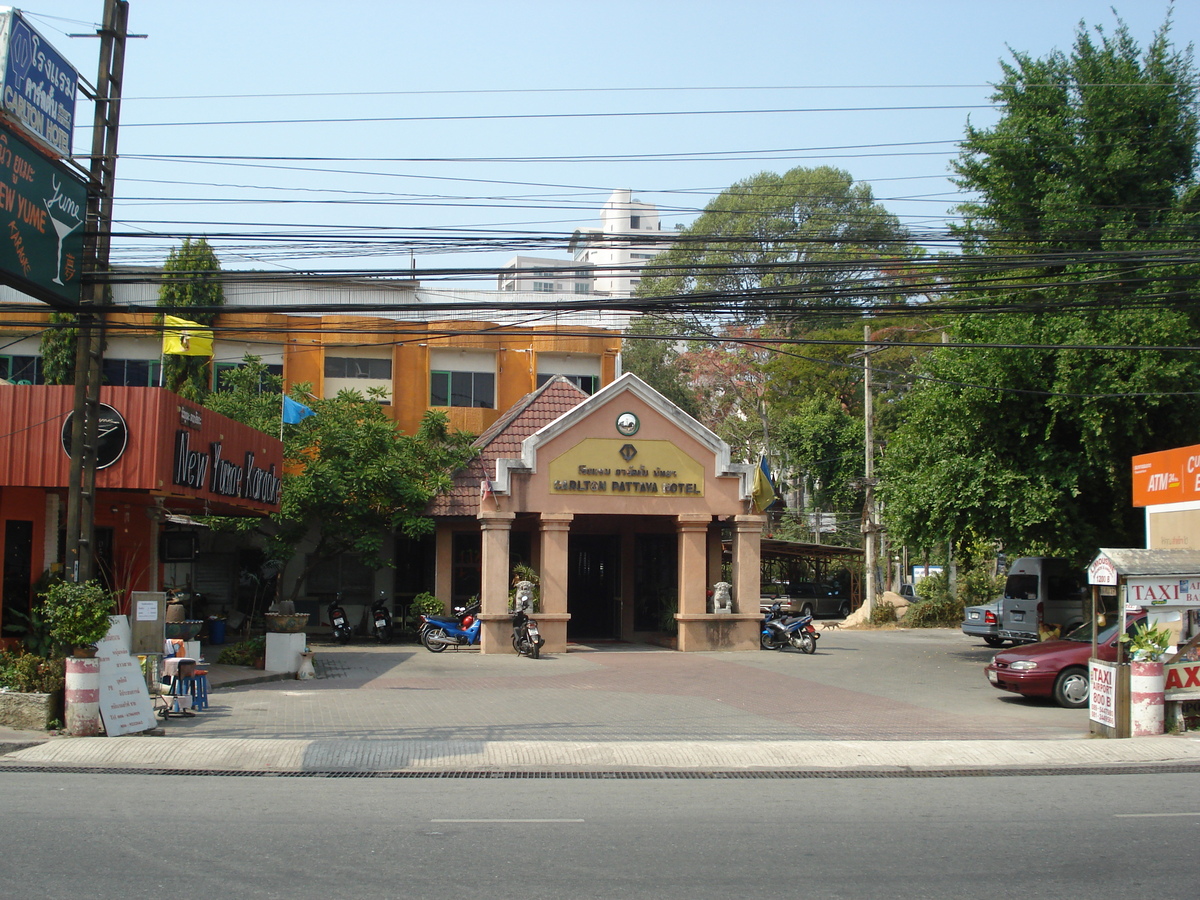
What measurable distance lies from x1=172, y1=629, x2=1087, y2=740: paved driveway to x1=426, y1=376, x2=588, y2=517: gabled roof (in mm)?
4155

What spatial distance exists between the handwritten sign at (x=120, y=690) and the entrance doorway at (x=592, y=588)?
16.8 metres

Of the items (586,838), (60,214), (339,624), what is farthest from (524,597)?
(586,838)

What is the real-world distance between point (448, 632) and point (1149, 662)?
1513 centimetres

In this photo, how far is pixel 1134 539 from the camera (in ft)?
77.7

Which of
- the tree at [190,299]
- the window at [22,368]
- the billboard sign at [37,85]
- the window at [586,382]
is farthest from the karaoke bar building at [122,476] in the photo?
the window at [586,382]

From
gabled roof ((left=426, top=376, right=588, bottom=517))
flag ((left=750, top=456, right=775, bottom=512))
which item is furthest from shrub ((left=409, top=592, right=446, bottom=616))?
flag ((left=750, top=456, right=775, bottom=512))

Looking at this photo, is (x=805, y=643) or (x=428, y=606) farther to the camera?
(x=428, y=606)

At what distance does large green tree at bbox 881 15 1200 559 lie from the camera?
70.2ft

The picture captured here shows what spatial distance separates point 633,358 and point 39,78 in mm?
42261

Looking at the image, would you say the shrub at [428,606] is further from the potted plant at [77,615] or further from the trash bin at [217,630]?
the potted plant at [77,615]

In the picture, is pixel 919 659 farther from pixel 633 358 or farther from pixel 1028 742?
pixel 633 358

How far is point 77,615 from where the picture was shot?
491 inches

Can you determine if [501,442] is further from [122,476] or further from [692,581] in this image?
[122,476]

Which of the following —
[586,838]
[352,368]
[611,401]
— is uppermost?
[352,368]
